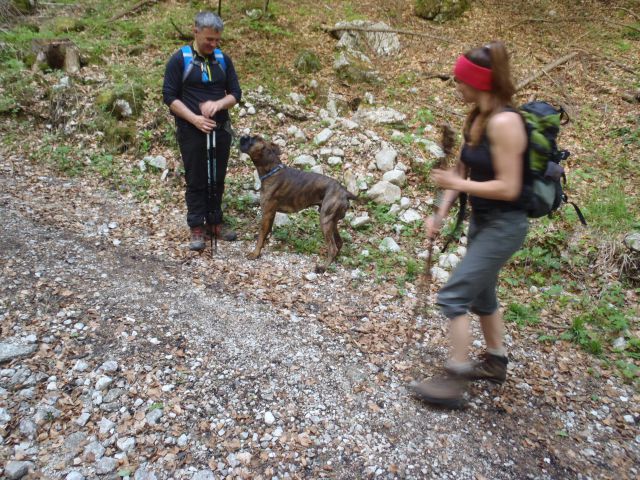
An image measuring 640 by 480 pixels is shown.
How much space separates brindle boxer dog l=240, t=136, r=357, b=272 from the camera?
5.28 m

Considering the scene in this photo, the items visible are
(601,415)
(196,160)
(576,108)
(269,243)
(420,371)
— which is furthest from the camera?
(576,108)

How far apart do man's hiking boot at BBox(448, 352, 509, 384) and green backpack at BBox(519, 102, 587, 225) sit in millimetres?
1346

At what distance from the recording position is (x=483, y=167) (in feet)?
8.79

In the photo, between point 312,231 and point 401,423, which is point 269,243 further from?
point 401,423

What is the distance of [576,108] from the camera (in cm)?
886

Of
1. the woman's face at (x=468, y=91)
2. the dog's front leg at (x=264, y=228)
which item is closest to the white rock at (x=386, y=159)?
the dog's front leg at (x=264, y=228)

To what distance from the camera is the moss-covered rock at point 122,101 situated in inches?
319

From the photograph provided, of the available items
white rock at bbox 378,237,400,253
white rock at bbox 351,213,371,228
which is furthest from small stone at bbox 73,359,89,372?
white rock at bbox 351,213,371,228

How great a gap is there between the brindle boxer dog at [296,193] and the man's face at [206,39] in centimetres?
113

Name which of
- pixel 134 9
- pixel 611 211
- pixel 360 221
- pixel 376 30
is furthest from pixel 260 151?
pixel 134 9

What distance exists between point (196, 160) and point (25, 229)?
2424 millimetres

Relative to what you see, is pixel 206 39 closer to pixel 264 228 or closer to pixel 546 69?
pixel 264 228

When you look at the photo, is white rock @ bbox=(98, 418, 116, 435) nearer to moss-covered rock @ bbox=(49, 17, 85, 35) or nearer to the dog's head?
the dog's head

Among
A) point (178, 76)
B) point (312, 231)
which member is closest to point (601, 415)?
point (312, 231)
